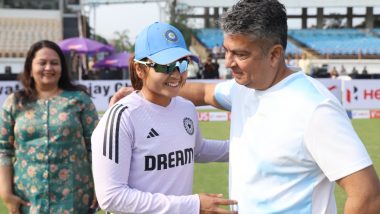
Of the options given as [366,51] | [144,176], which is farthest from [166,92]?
[366,51]

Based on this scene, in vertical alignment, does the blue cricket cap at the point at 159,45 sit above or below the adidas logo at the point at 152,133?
above

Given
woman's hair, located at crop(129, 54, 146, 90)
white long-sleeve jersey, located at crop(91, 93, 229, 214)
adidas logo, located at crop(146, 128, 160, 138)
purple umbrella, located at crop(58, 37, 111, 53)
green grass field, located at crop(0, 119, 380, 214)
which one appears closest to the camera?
white long-sleeve jersey, located at crop(91, 93, 229, 214)

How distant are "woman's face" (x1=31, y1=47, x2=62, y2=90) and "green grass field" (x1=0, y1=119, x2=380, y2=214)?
8.94 feet

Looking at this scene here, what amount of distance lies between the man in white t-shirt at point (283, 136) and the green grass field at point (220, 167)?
12.1 feet

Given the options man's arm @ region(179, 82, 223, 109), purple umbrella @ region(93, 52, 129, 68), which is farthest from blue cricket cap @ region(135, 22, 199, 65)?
purple umbrella @ region(93, 52, 129, 68)

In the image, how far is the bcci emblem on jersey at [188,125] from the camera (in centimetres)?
230

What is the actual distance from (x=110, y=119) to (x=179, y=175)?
392 millimetres

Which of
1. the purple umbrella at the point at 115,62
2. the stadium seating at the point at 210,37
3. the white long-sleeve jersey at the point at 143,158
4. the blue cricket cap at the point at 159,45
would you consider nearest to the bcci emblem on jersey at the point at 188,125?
the white long-sleeve jersey at the point at 143,158

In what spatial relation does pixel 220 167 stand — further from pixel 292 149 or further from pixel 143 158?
pixel 292 149

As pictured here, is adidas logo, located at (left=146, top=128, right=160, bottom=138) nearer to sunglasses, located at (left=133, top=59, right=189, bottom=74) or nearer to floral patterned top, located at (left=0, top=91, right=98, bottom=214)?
sunglasses, located at (left=133, top=59, right=189, bottom=74)

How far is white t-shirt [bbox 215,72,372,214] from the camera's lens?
68.3 inches

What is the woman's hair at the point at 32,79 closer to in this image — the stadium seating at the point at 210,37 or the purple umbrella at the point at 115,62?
the purple umbrella at the point at 115,62

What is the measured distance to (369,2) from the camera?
149ft

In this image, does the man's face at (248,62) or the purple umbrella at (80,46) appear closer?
the man's face at (248,62)
